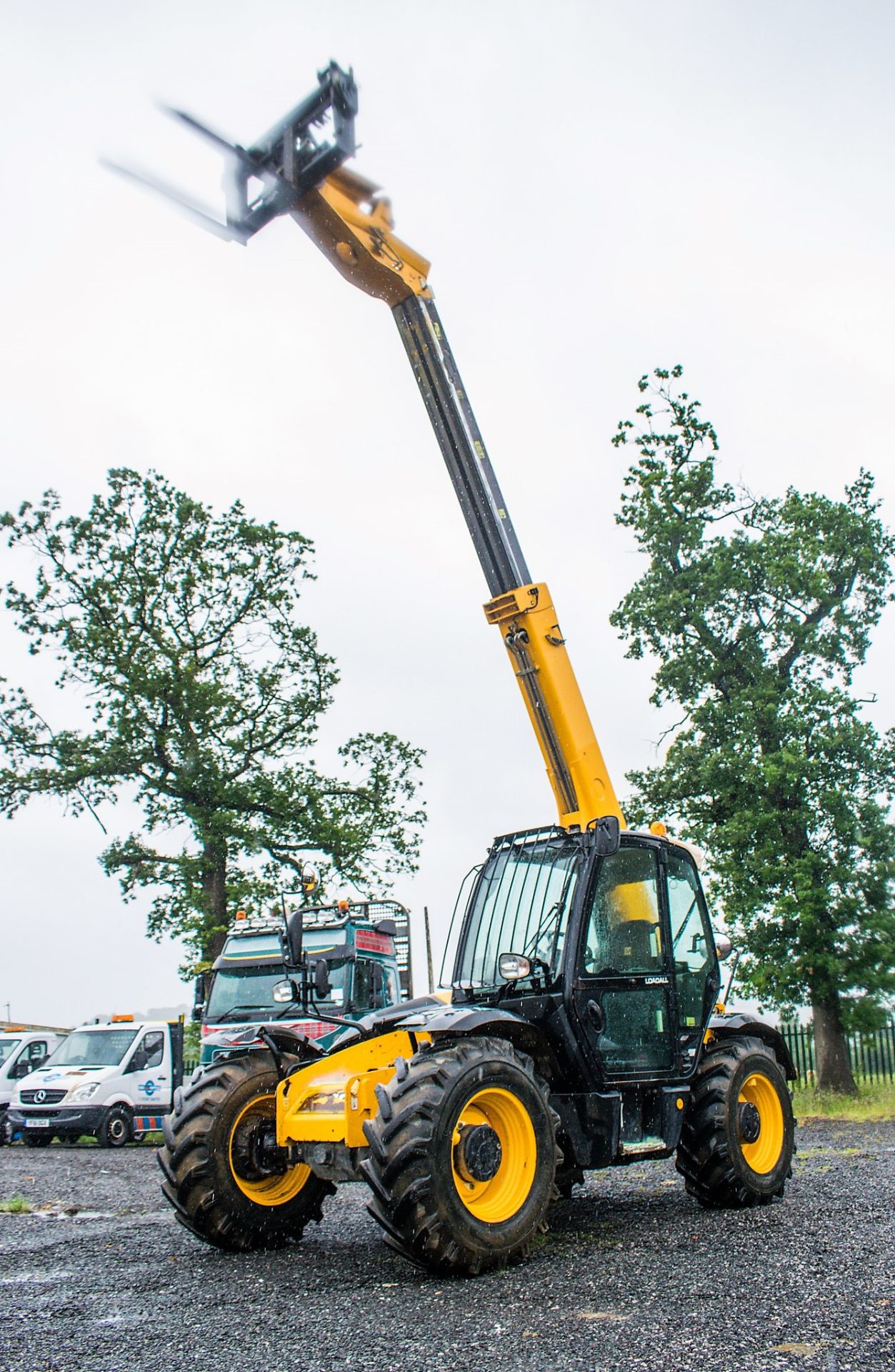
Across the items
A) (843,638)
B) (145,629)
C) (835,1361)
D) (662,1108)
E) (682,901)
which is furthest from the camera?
(145,629)

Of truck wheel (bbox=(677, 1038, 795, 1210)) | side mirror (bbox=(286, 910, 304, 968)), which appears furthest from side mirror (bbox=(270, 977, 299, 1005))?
truck wheel (bbox=(677, 1038, 795, 1210))

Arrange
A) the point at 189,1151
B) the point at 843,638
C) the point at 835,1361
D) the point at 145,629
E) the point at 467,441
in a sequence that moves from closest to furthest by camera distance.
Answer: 1. the point at 835,1361
2. the point at 189,1151
3. the point at 467,441
4. the point at 843,638
5. the point at 145,629

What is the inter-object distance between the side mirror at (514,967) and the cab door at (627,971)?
0.43 m

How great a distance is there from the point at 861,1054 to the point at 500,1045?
1851 centimetres

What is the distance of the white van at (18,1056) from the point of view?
65.1ft

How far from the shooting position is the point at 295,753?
28.8m

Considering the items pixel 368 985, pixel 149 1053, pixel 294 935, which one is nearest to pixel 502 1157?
pixel 294 935

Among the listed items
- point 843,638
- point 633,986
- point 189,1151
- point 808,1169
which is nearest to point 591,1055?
point 633,986

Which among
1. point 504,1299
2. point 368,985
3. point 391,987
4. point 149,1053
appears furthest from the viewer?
point 149,1053

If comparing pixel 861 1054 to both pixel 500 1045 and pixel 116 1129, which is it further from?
pixel 500 1045

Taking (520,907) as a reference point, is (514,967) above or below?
below

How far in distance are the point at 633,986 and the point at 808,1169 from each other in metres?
4.09

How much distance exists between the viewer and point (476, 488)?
30.8ft

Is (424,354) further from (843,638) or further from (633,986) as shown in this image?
(843,638)
